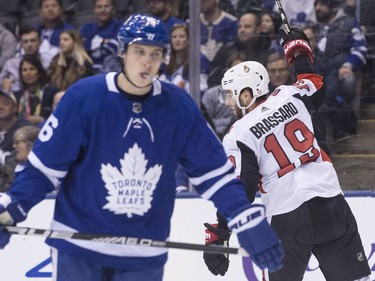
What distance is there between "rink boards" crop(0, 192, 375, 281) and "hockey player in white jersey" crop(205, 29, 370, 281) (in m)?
1.03

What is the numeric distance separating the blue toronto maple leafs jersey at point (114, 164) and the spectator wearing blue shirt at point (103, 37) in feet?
10.2

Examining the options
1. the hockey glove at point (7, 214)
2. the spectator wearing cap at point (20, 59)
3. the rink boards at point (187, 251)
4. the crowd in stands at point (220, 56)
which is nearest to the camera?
the hockey glove at point (7, 214)

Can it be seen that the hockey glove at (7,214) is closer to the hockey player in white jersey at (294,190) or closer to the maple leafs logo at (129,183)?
the maple leafs logo at (129,183)

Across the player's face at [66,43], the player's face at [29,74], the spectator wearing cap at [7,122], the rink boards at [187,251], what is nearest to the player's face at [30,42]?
the player's face at [29,74]

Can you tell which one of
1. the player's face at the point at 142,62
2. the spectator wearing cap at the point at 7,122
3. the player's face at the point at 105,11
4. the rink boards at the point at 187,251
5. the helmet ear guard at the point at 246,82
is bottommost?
the rink boards at the point at 187,251

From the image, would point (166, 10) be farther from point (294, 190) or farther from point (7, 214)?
point (7, 214)

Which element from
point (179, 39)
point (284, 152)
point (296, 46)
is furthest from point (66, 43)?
point (284, 152)

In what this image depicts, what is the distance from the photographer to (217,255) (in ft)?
12.8

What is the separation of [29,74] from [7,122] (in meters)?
0.40

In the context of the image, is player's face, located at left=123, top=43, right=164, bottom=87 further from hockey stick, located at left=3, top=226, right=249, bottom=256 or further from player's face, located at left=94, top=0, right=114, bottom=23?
player's face, located at left=94, top=0, right=114, bottom=23

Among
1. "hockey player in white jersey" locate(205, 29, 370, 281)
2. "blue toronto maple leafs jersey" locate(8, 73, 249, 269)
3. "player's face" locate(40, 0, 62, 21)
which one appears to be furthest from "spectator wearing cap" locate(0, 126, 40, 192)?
"blue toronto maple leafs jersey" locate(8, 73, 249, 269)

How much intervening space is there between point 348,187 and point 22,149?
183 centimetres

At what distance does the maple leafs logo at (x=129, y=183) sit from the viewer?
9.36ft

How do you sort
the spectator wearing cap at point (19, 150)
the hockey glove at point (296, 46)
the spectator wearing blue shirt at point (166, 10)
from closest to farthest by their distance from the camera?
the hockey glove at point (296, 46) < the spectator wearing cap at point (19, 150) < the spectator wearing blue shirt at point (166, 10)
